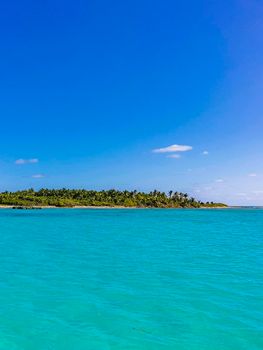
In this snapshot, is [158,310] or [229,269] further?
[229,269]

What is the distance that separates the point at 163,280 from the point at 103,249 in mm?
14890

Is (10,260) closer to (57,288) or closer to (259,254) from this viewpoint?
(57,288)

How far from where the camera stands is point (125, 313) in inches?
571

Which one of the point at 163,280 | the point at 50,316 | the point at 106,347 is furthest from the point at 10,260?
the point at 106,347

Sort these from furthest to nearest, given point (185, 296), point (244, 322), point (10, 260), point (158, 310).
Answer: point (10, 260)
point (185, 296)
point (158, 310)
point (244, 322)

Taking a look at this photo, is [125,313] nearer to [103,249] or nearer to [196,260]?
[196,260]

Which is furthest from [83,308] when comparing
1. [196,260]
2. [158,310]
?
[196,260]

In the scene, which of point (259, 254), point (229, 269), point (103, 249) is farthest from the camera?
point (103, 249)

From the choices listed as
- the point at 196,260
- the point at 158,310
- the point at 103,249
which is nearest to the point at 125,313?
the point at 158,310

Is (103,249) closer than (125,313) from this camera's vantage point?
No

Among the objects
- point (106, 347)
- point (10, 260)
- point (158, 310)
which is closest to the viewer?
point (106, 347)

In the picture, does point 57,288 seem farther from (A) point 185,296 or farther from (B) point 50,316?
(A) point 185,296

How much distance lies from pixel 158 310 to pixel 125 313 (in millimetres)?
1434

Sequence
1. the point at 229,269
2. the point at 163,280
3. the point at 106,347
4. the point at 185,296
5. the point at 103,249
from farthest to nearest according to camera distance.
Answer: the point at 103,249 < the point at 229,269 < the point at 163,280 < the point at 185,296 < the point at 106,347
